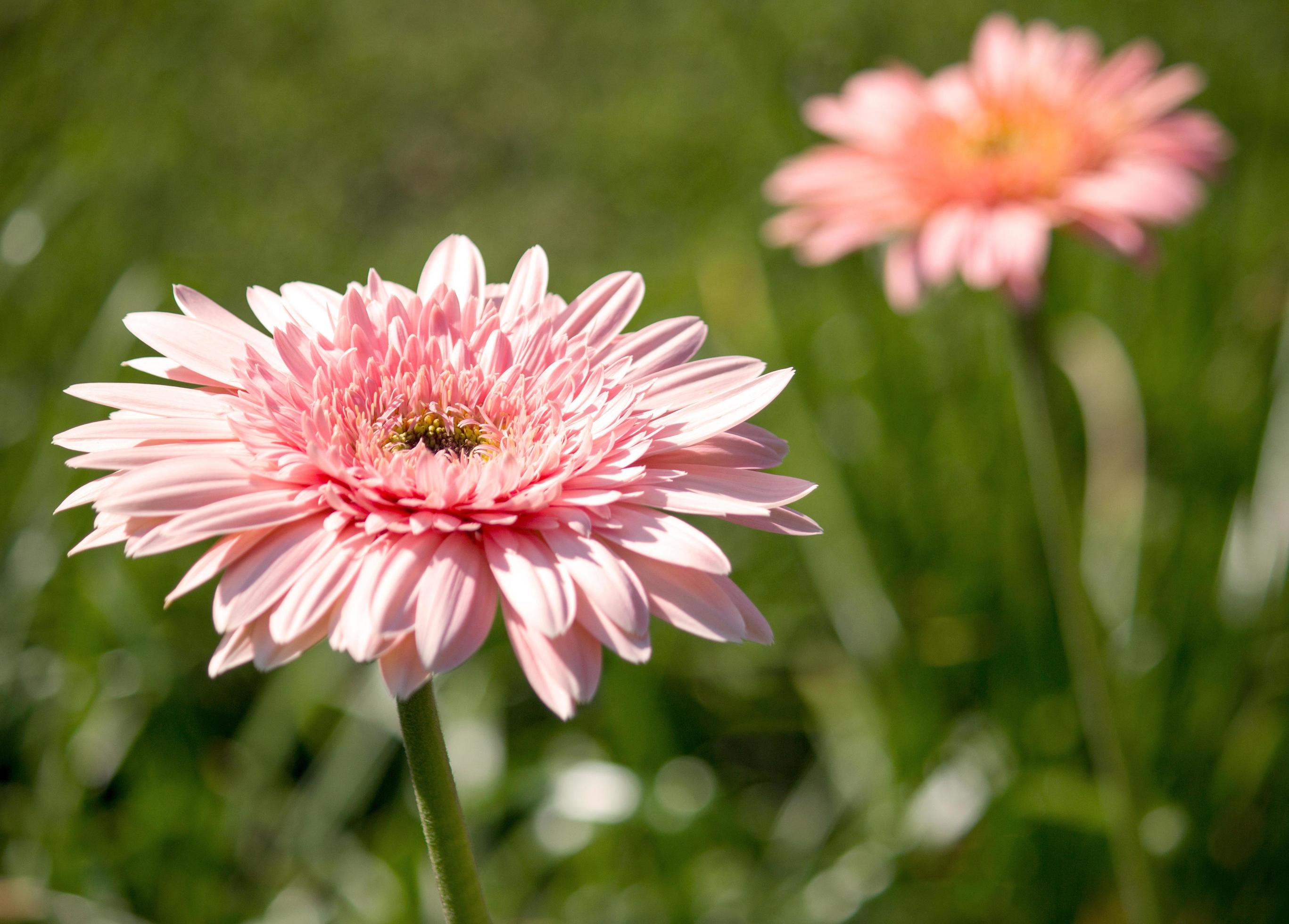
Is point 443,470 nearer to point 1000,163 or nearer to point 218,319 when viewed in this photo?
point 218,319

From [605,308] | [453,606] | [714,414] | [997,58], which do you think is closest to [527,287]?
[605,308]

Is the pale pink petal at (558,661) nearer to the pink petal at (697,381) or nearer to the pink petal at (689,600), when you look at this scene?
the pink petal at (689,600)

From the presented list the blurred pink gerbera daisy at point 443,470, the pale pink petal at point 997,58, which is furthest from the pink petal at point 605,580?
the pale pink petal at point 997,58

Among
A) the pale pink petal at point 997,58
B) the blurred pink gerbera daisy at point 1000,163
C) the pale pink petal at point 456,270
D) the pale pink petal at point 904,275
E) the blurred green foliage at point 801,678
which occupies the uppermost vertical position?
the pale pink petal at point 997,58

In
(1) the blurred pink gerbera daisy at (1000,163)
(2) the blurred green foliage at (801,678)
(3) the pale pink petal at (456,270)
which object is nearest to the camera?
(3) the pale pink petal at (456,270)

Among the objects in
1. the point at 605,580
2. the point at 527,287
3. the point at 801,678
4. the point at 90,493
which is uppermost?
the point at 527,287

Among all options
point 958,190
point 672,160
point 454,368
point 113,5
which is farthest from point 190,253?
point 454,368
